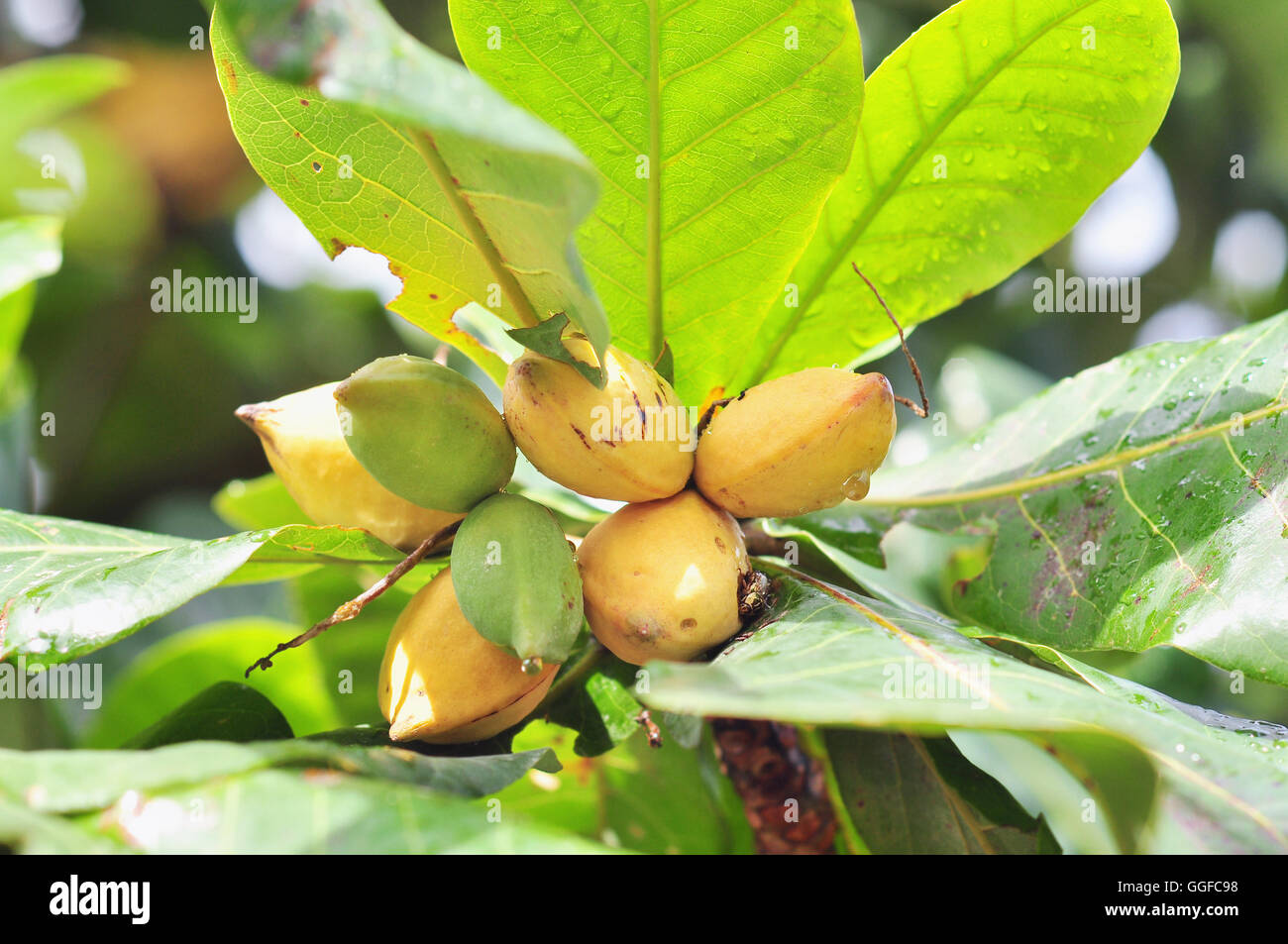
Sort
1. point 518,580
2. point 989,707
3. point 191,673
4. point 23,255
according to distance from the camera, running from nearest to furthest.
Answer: point 989,707
point 518,580
point 23,255
point 191,673

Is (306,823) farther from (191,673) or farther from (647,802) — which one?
(191,673)

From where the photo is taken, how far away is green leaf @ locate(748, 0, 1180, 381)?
113 cm

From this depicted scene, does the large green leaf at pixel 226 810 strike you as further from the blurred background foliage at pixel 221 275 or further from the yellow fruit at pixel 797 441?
the blurred background foliage at pixel 221 275

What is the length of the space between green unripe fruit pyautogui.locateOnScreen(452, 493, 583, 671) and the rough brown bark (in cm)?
52

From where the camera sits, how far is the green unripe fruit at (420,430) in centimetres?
91

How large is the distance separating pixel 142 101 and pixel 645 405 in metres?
2.89

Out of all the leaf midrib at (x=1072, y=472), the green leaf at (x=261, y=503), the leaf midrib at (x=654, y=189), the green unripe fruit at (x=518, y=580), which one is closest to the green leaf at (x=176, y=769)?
the green unripe fruit at (x=518, y=580)

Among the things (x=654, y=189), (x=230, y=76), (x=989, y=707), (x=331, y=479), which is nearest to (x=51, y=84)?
(x=230, y=76)

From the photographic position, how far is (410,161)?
0.94 meters

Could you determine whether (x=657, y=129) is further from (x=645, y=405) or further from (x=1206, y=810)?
(x=1206, y=810)

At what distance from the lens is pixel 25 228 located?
163 centimetres

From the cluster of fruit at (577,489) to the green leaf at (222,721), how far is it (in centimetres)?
18

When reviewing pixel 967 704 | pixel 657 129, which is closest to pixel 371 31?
pixel 657 129

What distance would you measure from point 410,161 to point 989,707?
0.71m
